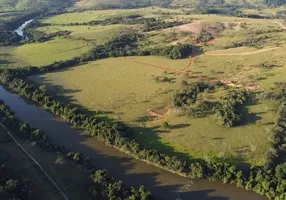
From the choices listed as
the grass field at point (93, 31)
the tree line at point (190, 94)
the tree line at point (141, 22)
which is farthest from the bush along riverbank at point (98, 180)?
the tree line at point (141, 22)

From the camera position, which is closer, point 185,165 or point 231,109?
point 185,165

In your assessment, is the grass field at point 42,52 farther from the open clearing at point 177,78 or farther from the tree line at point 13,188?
the tree line at point 13,188

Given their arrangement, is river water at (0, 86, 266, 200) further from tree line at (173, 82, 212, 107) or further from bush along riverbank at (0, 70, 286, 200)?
tree line at (173, 82, 212, 107)

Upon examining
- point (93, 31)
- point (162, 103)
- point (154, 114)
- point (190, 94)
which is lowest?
point (154, 114)

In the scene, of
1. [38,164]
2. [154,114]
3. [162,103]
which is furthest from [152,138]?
[38,164]

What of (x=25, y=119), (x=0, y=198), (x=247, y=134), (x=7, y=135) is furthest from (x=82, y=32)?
(x=0, y=198)

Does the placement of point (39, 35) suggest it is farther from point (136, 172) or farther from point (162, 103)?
point (136, 172)
